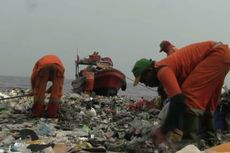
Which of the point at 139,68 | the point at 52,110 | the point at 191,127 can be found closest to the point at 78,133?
the point at 139,68

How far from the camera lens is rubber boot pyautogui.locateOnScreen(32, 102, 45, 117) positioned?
9262mm

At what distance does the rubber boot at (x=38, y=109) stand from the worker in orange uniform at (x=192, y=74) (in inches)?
142

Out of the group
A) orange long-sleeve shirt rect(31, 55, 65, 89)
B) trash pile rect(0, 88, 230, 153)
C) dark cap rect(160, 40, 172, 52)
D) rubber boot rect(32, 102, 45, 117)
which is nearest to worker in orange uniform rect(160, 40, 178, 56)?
dark cap rect(160, 40, 172, 52)

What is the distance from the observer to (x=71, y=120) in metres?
8.95

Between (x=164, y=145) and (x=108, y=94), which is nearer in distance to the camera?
(x=164, y=145)

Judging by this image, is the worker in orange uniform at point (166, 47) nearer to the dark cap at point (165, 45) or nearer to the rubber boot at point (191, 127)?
the dark cap at point (165, 45)

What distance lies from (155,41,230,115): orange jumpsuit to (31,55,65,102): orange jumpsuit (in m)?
3.60

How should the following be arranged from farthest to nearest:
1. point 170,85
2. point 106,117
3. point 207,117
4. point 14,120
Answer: point 106,117 < point 14,120 < point 207,117 < point 170,85

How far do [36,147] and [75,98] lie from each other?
7.72m

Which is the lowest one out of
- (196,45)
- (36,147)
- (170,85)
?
(36,147)

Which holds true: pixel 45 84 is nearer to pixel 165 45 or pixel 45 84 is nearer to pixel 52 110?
pixel 52 110

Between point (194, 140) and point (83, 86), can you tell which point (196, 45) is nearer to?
point (194, 140)

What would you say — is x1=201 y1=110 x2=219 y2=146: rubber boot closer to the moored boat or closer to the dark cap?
the dark cap

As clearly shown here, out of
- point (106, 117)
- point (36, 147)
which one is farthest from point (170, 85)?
point (106, 117)
